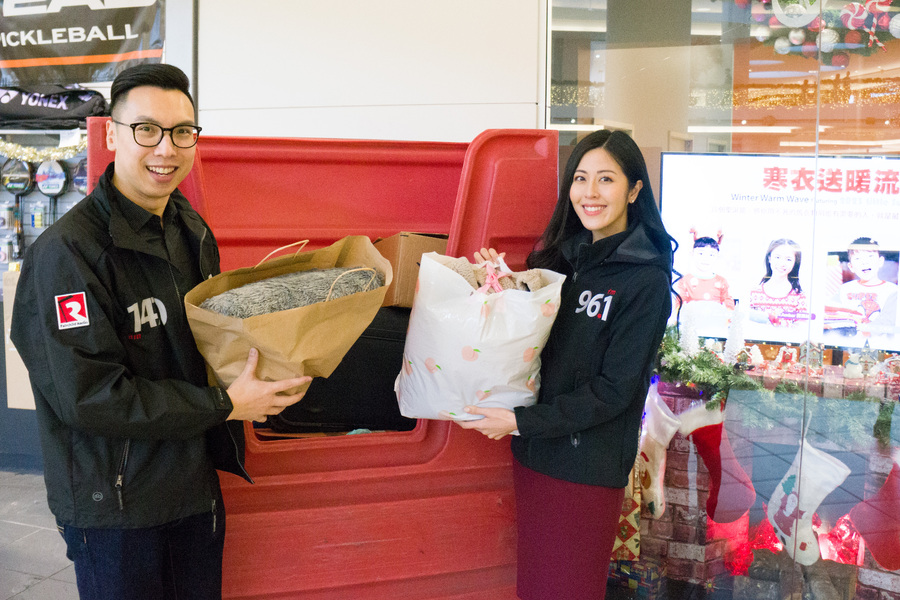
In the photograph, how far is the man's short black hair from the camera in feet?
4.10

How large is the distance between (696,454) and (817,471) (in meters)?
0.44

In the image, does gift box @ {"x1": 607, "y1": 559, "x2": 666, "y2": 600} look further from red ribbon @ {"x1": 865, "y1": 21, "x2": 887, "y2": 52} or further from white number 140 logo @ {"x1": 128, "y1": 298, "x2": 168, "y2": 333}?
red ribbon @ {"x1": 865, "y1": 21, "x2": 887, "y2": 52}

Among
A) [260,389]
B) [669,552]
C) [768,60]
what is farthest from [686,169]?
[260,389]

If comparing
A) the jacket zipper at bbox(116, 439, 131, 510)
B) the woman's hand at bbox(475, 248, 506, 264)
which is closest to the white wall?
the woman's hand at bbox(475, 248, 506, 264)

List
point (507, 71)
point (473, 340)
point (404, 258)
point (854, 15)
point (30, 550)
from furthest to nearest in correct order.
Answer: point (30, 550)
point (507, 71)
point (854, 15)
point (404, 258)
point (473, 340)

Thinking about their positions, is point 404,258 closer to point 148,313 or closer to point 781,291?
point 148,313

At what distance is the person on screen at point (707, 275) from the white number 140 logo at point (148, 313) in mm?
2015

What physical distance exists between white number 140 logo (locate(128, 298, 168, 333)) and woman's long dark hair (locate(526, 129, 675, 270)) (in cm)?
90

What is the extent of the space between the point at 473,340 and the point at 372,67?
1751 millimetres

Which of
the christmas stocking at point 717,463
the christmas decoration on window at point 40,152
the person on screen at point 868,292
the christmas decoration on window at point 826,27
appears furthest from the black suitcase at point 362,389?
the christmas decoration on window at point 40,152

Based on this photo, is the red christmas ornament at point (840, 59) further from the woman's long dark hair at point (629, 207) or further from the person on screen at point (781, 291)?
the woman's long dark hair at point (629, 207)

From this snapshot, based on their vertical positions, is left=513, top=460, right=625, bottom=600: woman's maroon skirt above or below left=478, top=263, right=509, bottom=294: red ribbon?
below

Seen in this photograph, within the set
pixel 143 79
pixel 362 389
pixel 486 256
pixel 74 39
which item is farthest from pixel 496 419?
pixel 74 39

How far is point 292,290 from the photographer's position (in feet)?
4.22
